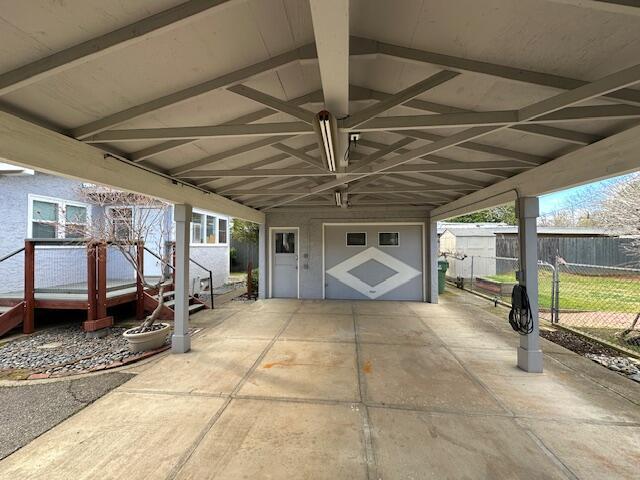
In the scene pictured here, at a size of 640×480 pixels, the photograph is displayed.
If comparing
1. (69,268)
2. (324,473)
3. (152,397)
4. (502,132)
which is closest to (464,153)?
(502,132)

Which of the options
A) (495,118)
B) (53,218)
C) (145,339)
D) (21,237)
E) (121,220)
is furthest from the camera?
(53,218)

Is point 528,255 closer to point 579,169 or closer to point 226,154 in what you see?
point 579,169

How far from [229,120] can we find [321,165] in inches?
44.6

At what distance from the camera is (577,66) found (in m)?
1.95

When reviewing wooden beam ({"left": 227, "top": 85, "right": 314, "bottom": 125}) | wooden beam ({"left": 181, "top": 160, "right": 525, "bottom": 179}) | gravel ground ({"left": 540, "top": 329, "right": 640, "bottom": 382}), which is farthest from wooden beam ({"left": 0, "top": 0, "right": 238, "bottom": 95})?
gravel ground ({"left": 540, "top": 329, "right": 640, "bottom": 382})

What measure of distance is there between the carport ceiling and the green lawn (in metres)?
5.36

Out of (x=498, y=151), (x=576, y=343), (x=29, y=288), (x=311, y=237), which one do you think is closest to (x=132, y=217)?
(x=29, y=288)

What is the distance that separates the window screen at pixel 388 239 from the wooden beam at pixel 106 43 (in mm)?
7069

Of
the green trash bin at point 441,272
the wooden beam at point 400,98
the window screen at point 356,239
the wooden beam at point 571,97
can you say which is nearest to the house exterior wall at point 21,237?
the window screen at point 356,239

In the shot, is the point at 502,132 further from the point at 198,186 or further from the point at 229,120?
the point at 198,186

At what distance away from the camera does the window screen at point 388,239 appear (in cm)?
805

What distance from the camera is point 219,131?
2.42 metres

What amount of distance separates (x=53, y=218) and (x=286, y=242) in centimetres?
588

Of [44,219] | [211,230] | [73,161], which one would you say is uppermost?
[73,161]
